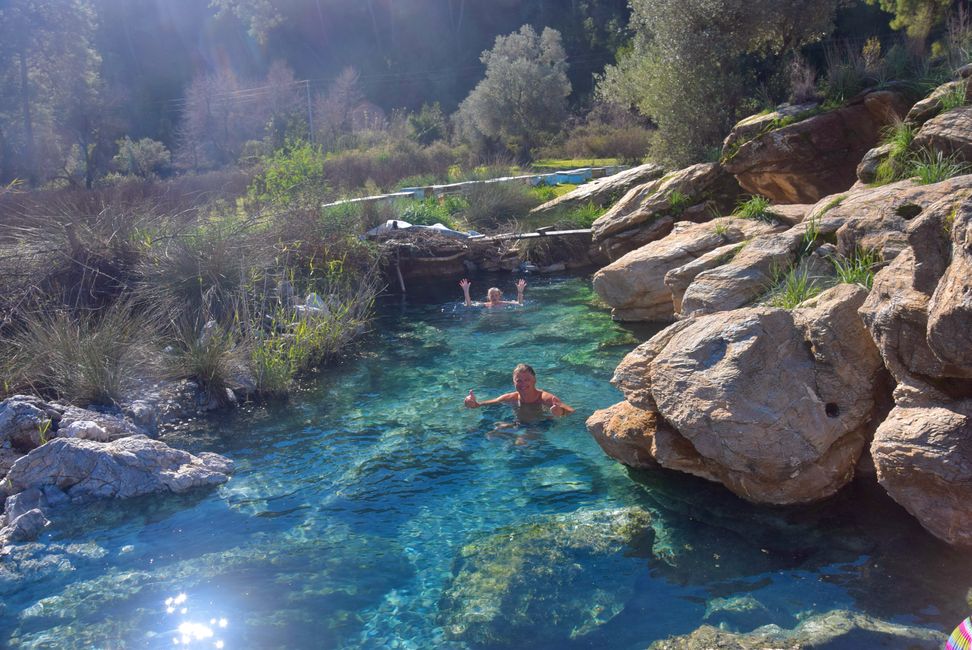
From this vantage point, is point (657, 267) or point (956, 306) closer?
point (956, 306)

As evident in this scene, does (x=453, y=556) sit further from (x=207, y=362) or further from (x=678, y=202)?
(x=678, y=202)

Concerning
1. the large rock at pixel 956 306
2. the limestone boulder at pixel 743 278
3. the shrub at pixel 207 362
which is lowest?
the shrub at pixel 207 362

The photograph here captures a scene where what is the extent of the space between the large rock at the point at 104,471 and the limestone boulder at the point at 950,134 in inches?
302

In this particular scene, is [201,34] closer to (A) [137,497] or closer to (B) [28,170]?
(B) [28,170]

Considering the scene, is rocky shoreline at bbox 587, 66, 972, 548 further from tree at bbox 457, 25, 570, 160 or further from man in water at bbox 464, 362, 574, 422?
tree at bbox 457, 25, 570, 160

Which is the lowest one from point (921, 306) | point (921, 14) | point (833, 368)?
point (833, 368)

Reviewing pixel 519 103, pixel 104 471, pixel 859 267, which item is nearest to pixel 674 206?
pixel 859 267

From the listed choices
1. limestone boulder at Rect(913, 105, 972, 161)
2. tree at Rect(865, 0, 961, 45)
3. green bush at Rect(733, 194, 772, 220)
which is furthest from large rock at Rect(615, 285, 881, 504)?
tree at Rect(865, 0, 961, 45)

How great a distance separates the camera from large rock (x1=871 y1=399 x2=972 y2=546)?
423 centimetres

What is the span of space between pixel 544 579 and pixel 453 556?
28.8 inches

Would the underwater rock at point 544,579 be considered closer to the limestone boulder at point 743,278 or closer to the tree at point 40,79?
the limestone boulder at point 743,278

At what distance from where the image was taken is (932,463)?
4281 mm

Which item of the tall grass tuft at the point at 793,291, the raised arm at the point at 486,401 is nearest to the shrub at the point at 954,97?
the tall grass tuft at the point at 793,291

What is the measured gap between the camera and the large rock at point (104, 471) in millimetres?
6410
